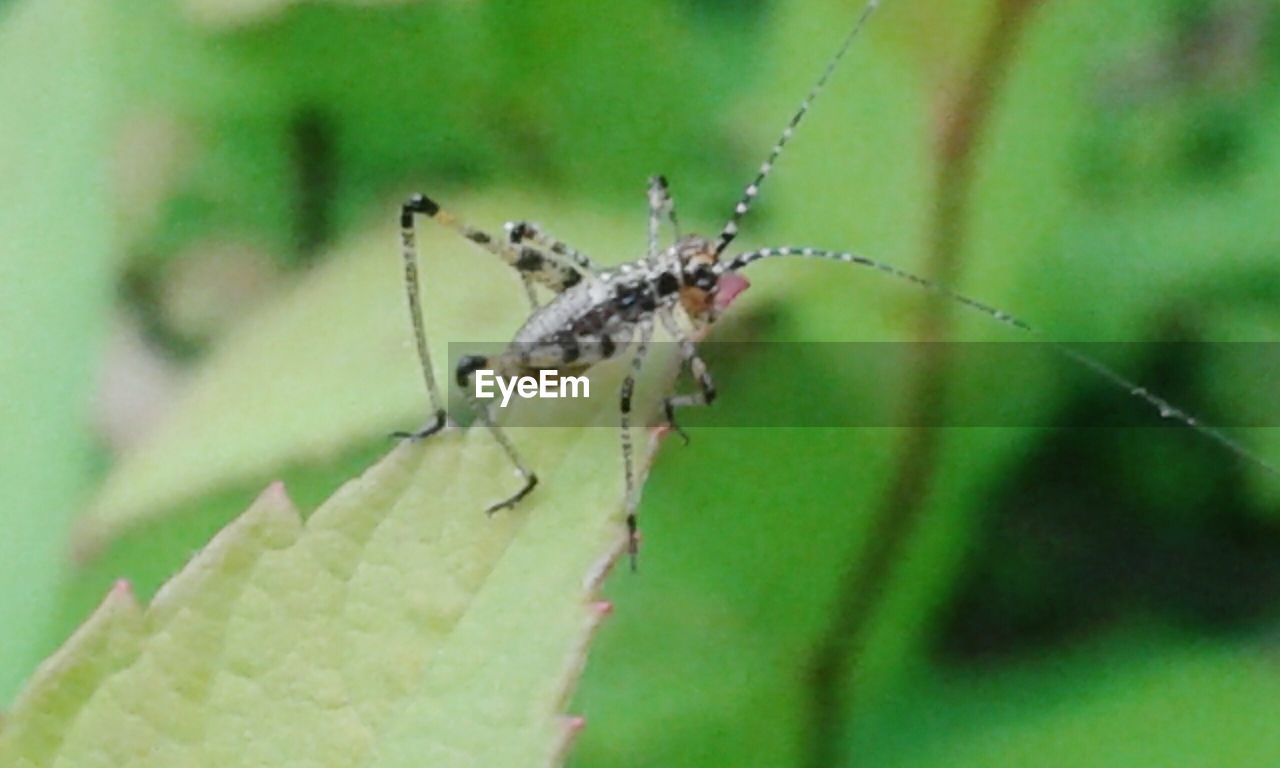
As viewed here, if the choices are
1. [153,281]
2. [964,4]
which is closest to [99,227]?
[153,281]

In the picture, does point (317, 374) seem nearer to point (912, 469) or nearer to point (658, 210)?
point (658, 210)

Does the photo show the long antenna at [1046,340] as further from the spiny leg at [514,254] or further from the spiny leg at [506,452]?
the spiny leg at [506,452]

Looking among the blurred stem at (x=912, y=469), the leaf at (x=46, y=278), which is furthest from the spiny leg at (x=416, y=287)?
the blurred stem at (x=912, y=469)

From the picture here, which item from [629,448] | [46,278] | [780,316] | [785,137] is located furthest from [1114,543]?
[46,278]

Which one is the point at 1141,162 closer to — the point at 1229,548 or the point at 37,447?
the point at 1229,548

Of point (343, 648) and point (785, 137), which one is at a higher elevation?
point (785, 137)

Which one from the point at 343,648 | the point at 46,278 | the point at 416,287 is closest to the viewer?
the point at 343,648
